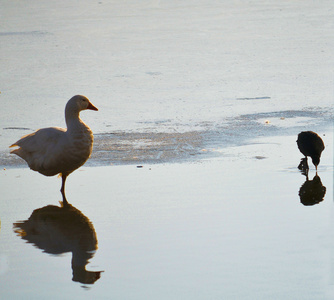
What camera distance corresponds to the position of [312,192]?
661 cm

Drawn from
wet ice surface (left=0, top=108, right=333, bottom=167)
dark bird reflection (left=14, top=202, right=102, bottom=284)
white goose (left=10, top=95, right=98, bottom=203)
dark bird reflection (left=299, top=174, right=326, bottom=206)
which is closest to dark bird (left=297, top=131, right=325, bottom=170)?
dark bird reflection (left=299, top=174, right=326, bottom=206)

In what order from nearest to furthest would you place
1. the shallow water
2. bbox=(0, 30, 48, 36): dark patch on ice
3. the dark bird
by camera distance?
the shallow water < the dark bird < bbox=(0, 30, 48, 36): dark patch on ice

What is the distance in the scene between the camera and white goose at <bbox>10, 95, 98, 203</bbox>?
6816mm

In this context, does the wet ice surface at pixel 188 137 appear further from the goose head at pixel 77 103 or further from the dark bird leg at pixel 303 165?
the dark bird leg at pixel 303 165

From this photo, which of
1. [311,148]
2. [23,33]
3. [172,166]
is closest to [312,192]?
[311,148]

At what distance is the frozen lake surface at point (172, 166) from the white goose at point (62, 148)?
0.76 feet

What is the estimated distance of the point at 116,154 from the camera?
26.5 ft

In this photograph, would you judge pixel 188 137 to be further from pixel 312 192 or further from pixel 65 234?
pixel 65 234

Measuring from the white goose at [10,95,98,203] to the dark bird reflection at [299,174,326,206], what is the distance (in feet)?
6.30

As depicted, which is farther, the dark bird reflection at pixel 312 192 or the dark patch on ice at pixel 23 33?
the dark patch on ice at pixel 23 33

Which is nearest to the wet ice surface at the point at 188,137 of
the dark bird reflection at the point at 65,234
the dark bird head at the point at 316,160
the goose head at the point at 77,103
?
the goose head at the point at 77,103

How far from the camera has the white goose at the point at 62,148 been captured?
6.82m

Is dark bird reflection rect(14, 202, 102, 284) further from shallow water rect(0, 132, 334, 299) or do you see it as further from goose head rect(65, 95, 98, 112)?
goose head rect(65, 95, 98, 112)

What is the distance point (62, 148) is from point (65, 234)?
4.54ft
